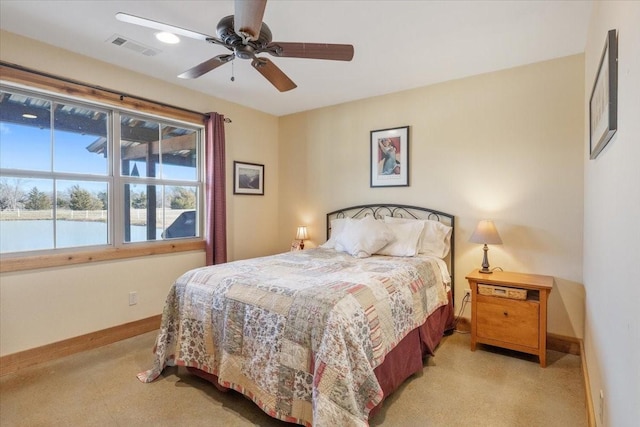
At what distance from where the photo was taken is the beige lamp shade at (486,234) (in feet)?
9.43

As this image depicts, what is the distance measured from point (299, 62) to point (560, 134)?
8.02ft

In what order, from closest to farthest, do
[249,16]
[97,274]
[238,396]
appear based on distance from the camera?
1. [249,16]
2. [238,396]
3. [97,274]

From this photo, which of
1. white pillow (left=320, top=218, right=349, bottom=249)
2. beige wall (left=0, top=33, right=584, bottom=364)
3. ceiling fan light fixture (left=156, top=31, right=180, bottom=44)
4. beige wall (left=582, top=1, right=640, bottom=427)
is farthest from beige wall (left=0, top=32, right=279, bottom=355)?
beige wall (left=582, top=1, right=640, bottom=427)

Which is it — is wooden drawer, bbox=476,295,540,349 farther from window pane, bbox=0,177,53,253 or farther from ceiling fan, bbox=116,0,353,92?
window pane, bbox=0,177,53,253

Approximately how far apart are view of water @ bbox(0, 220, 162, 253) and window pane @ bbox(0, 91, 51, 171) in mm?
472

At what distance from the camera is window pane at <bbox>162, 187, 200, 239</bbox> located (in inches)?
143

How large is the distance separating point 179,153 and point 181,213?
27.2 inches

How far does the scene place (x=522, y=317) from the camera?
263 cm

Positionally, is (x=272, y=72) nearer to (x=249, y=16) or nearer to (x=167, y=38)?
(x=249, y=16)

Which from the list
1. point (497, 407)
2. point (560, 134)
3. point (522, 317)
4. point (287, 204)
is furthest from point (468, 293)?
point (287, 204)

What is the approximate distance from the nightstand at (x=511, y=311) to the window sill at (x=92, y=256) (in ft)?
9.86

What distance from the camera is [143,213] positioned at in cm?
341

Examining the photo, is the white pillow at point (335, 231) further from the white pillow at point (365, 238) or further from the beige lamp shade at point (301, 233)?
the beige lamp shade at point (301, 233)

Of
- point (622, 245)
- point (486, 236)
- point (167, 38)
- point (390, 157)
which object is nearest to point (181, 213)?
point (167, 38)
